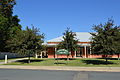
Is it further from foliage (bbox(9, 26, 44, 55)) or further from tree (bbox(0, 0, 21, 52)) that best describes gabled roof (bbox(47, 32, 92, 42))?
foliage (bbox(9, 26, 44, 55))

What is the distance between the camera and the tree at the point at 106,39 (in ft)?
72.4

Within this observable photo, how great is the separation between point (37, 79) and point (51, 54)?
93.2 ft

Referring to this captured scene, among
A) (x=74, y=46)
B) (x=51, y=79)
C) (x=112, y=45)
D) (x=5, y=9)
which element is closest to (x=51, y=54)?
(x=74, y=46)

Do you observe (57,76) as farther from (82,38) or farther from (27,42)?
(82,38)

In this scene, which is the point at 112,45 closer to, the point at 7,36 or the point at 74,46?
the point at 74,46

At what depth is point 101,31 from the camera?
22984 mm

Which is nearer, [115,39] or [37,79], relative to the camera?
[37,79]

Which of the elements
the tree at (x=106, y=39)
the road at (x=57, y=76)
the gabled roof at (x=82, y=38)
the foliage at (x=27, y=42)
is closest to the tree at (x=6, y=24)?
the gabled roof at (x=82, y=38)

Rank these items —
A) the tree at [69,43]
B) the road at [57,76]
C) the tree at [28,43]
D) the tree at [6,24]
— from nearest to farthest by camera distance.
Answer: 1. the road at [57,76]
2. the tree at [28,43]
3. the tree at [69,43]
4. the tree at [6,24]

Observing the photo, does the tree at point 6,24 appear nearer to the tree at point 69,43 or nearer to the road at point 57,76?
the tree at point 69,43

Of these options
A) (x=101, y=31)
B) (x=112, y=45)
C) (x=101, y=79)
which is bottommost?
(x=101, y=79)

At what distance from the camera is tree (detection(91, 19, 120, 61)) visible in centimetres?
2206

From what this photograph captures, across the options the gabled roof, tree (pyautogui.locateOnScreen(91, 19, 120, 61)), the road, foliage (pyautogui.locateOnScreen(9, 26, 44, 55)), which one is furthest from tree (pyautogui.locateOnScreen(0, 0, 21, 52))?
the road

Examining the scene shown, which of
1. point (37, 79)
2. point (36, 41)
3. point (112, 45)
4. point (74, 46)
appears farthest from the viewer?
point (74, 46)
